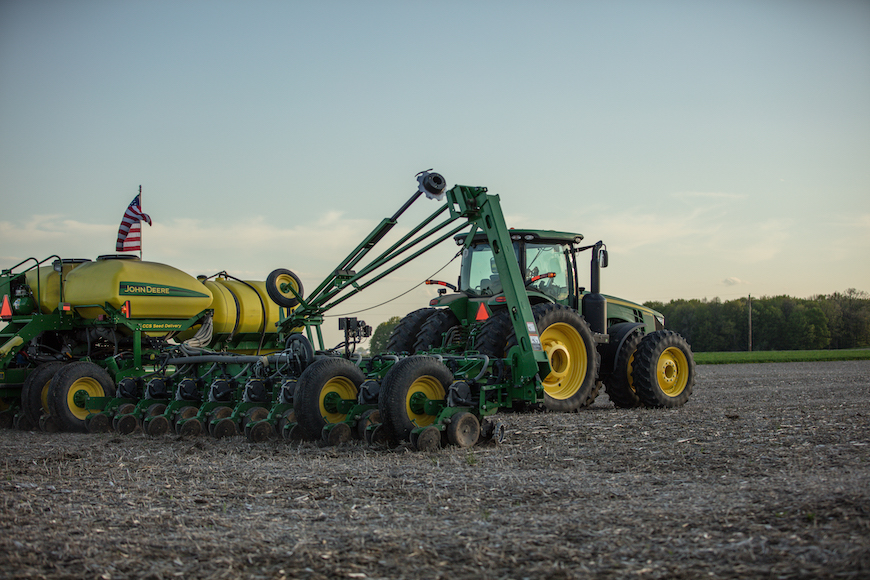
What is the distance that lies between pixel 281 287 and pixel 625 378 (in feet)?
17.4

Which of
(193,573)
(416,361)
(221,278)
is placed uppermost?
(221,278)

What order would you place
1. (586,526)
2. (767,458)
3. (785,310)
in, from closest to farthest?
(586,526) < (767,458) < (785,310)

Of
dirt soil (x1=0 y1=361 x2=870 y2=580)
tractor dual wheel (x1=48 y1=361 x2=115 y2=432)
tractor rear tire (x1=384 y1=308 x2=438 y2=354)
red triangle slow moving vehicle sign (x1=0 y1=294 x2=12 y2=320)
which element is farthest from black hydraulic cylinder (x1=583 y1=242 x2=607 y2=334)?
red triangle slow moving vehicle sign (x1=0 y1=294 x2=12 y2=320)

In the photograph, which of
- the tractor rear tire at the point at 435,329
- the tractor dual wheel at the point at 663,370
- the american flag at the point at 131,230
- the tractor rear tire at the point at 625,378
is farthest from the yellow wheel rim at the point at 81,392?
the tractor dual wheel at the point at 663,370

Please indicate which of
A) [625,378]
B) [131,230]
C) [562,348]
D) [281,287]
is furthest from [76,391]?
[625,378]

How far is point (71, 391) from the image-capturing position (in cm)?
1069

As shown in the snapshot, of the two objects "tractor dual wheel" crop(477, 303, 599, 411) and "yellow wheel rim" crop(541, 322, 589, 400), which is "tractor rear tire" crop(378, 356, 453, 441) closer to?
"tractor dual wheel" crop(477, 303, 599, 411)

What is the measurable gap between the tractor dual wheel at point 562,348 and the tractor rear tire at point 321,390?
2.17 m

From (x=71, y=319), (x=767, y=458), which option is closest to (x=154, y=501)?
(x=767, y=458)

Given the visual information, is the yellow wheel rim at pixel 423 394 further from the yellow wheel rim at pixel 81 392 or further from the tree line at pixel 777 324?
the tree line at pixel 777 324

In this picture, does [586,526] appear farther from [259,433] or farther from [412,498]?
[259,433]

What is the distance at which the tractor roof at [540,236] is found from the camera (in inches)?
457

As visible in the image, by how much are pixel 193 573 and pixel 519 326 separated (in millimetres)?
5283

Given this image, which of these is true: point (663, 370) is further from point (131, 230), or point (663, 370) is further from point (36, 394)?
point (131, 230)
